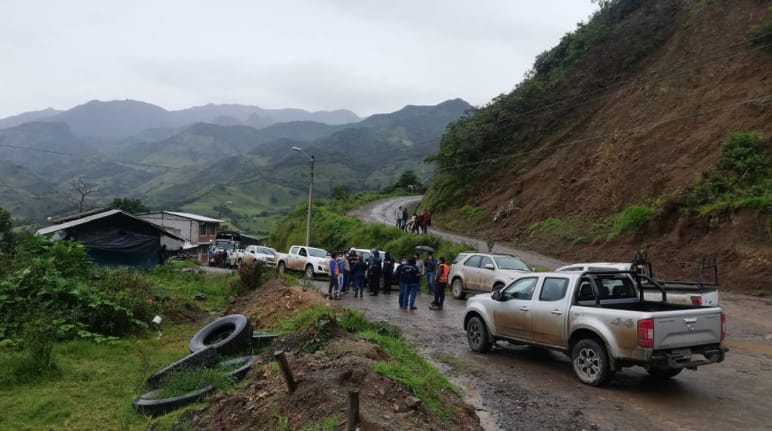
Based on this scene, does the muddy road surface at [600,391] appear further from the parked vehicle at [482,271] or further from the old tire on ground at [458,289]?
the old tire on ground at [458,289]

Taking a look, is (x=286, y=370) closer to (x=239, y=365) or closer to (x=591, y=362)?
(x=239, y=365)

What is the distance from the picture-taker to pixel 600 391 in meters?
7.82

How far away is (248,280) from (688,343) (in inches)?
517

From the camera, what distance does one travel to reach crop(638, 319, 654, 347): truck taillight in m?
7.23

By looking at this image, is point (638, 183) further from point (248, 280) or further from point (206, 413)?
point (206, 413)

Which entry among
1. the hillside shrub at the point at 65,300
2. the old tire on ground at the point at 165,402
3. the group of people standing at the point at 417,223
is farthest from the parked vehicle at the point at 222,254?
the old tire on ground at the point at 165,402

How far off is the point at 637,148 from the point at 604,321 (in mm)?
23784

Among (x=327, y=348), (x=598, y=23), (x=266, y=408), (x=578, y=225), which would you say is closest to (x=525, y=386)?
(x=327, y=348)

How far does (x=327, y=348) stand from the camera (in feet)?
25.0

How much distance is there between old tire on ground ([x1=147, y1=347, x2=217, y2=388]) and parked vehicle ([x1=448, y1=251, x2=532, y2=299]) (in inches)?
424

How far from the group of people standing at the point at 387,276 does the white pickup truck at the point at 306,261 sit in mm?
5131

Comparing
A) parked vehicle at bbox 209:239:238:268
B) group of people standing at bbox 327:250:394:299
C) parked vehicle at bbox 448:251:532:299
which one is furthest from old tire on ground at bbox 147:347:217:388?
parked vehicle at bbox 209:239:238:268

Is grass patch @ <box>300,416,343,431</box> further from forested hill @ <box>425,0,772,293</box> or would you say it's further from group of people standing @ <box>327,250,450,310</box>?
forested hill @ <box>425,0,772,293</box>

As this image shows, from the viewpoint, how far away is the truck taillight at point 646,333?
Result: 723 centimetres
